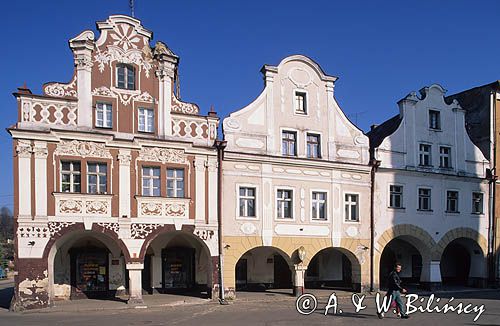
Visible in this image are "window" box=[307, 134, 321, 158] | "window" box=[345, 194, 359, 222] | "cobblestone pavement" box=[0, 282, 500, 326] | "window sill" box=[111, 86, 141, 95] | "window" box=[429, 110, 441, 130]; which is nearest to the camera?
"cobblestone pavement" box=[0, 282, 500, 326]

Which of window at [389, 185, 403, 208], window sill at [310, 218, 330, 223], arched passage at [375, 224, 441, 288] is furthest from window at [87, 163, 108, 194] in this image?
window at [389, 185, 403, 208]

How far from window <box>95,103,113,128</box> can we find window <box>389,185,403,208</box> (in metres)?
14.8

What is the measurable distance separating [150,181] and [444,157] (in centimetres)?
1673

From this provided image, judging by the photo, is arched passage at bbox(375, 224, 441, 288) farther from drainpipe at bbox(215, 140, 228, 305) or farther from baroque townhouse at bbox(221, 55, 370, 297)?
drainpipe at bbox(215, 140, 228, 305)

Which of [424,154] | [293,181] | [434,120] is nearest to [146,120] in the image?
[293,181]

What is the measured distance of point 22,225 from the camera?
18.8m

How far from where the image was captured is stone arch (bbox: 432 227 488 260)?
26.8 meters

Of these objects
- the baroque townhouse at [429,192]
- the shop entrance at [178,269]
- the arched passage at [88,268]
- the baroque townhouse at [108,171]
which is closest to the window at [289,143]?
the baroque townhouse at [108,171]

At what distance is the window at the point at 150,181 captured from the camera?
21.0 m

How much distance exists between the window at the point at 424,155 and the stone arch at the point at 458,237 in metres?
4.09

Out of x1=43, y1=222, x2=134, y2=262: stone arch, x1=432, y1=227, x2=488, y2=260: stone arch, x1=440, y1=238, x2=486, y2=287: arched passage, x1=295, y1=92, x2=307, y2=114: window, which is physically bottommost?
x1=440, y1=238, x2=486, y2=287: arched passage

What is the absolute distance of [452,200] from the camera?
27.8 m

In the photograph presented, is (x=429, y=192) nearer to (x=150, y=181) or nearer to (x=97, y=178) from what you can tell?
(x=150, y=181)

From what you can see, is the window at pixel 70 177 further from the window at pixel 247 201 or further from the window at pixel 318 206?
the window at pixel 318 206
